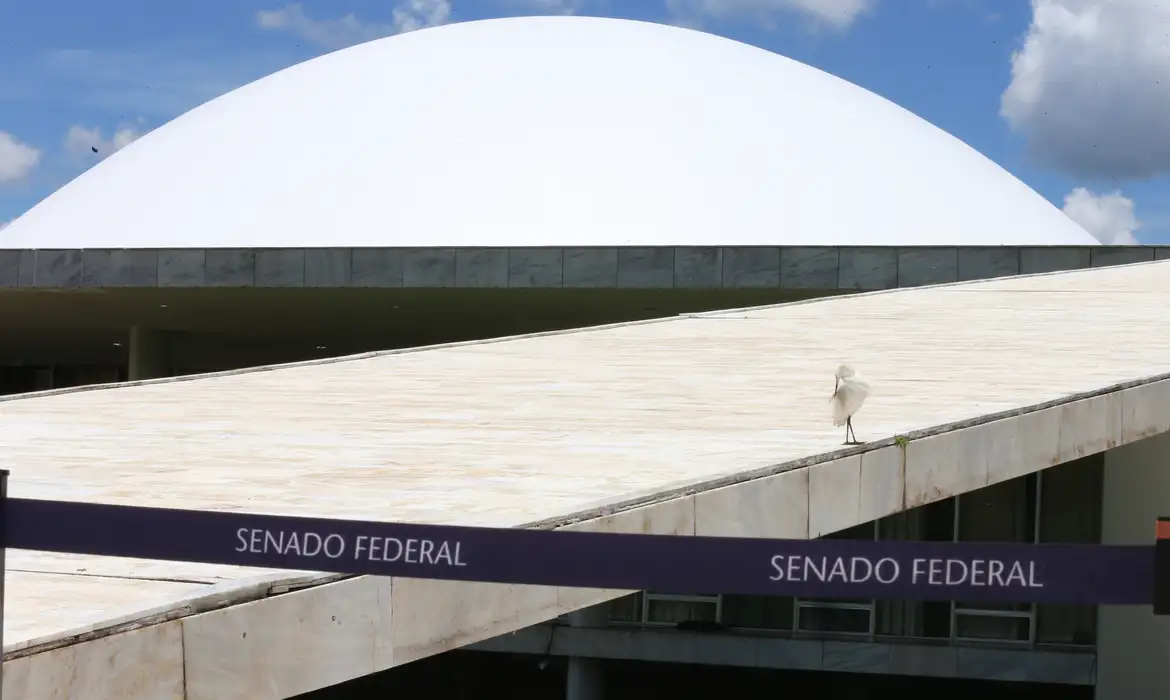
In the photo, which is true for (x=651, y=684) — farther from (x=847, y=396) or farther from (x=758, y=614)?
(x=847, y=396)

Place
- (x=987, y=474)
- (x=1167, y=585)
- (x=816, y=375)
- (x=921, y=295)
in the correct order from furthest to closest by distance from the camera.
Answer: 1. (x=921, y=295)
2. (x=816, y=375)
3. (x=987, y=474)
4. (x=1167, y=585)

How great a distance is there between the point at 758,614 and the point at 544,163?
1261 centimetres

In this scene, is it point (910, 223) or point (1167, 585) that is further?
point (910, 223)

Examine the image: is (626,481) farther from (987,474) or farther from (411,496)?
(987,474)

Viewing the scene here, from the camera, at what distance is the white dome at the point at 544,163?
87.8 feet

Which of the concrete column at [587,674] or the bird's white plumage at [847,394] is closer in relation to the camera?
the bird's white plumage at [847,394]

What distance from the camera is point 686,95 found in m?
31.3

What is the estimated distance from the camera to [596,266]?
70.4 ft

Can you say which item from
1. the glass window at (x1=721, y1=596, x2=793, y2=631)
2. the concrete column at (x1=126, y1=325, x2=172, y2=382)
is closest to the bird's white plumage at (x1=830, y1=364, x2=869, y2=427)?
the glass window at (x1=721, y1=596, x2=793, y2=631)

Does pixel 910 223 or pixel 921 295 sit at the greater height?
pixel 910 223

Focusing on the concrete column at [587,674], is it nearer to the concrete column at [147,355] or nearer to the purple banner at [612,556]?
the concrete column at [147,355]

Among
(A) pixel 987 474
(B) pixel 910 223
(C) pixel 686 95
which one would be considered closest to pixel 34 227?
(C) pixel 686 95

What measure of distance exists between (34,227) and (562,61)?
12.9 metres

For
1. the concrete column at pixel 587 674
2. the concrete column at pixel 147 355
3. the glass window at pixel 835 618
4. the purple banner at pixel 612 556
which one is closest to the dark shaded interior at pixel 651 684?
the concrete column at pixel 587 674
